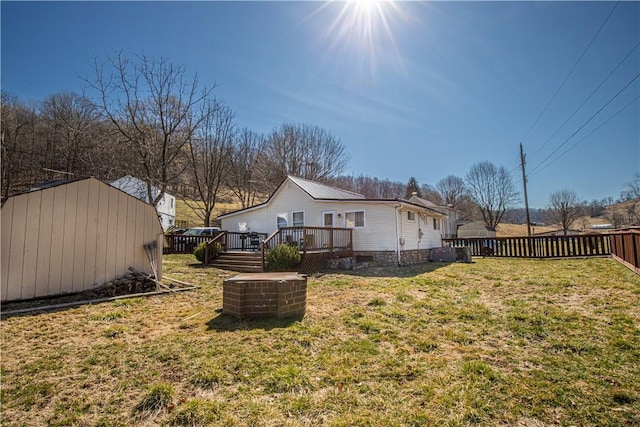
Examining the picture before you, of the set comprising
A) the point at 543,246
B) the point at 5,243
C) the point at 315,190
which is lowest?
the point at 543,246

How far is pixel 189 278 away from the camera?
9.08 m

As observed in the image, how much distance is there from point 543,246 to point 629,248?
6715 millimetres

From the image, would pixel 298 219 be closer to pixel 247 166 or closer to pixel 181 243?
pixel 181 243

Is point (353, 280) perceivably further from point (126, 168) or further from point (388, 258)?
point (126, 168)

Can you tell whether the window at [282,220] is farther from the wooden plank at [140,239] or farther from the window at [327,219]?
the wooden plank at [140,239]

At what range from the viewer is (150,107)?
17.3m

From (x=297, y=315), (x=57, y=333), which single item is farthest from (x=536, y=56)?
(x=57, y=333)

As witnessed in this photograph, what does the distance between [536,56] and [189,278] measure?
50.6 feet

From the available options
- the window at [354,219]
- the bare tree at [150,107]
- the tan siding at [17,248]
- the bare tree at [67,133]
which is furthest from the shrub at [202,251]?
the bare tree at [67,133]

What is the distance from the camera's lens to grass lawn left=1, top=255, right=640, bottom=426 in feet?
7.78

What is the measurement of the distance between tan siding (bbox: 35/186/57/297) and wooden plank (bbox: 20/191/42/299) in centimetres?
5

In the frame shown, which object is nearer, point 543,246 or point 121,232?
point 121,232

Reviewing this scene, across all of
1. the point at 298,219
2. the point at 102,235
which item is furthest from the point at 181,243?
the point at 102,235

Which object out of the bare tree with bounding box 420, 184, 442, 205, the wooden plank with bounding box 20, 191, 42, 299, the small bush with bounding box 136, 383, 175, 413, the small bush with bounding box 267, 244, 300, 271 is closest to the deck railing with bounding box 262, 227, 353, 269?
the small bush with bounding box 267, 244, 300, 271
